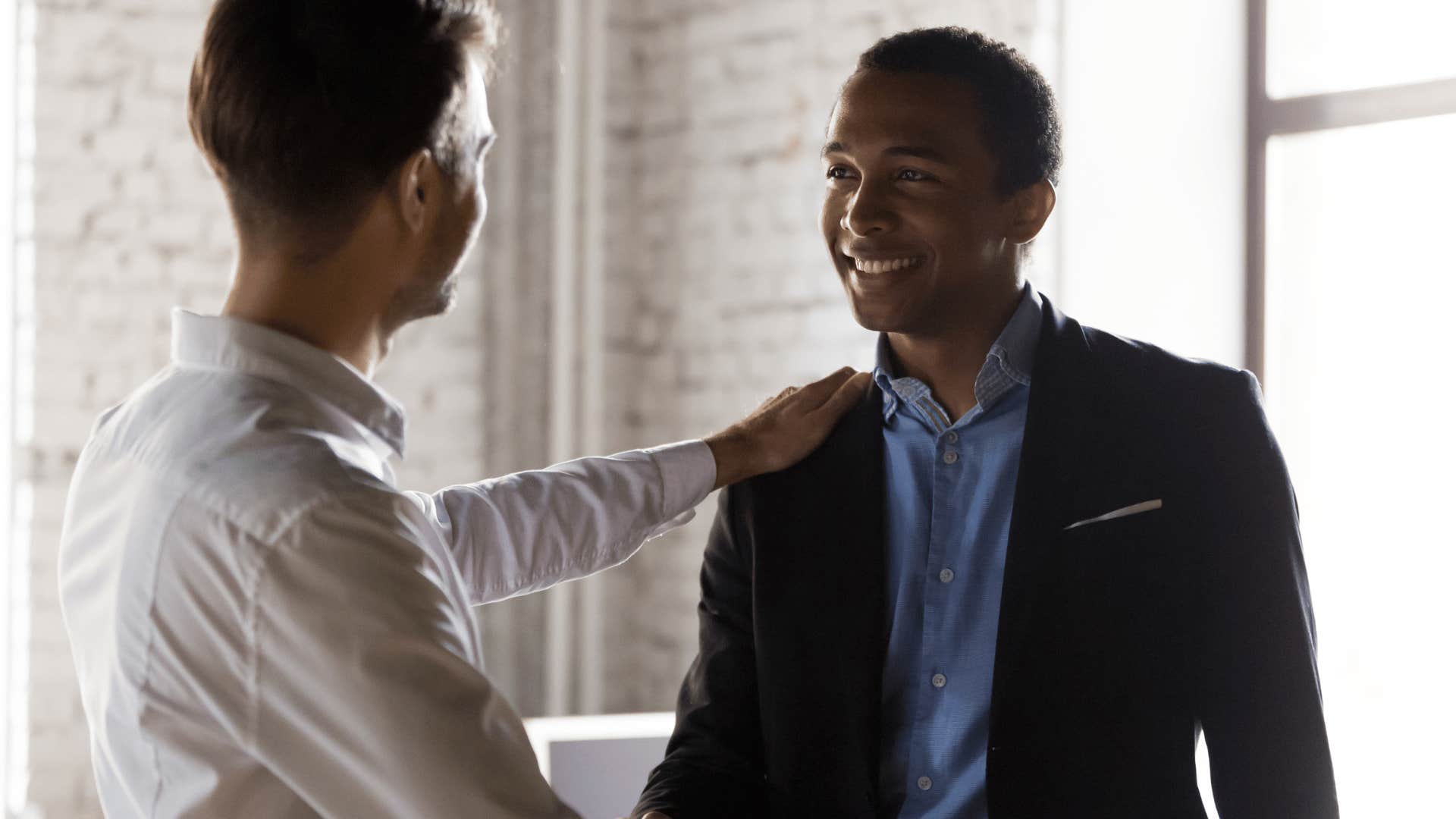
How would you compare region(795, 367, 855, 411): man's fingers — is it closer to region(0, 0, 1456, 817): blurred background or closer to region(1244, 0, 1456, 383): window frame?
region(0, 0, 1456, 817): blurred background

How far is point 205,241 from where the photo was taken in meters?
3.45

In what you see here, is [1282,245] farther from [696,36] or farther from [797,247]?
[696,36]

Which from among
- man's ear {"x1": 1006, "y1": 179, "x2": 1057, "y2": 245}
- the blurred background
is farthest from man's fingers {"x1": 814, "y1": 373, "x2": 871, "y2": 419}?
the blurred background

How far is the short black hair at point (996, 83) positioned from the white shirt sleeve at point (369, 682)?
3.03 ft

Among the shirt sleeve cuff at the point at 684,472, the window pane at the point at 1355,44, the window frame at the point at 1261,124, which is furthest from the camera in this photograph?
the window frame at the point at 1261,124

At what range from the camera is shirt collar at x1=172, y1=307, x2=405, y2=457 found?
1.10 m

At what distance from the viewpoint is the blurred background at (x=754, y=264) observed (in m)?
Answer: 2.99

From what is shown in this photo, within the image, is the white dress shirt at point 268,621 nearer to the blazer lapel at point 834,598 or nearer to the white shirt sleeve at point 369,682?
the white shirt sleeve at point 369,682

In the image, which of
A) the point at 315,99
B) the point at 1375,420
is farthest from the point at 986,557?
the point at 1375,420

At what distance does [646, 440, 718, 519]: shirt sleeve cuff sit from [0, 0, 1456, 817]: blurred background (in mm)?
1484

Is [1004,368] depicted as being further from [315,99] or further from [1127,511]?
[315,99]

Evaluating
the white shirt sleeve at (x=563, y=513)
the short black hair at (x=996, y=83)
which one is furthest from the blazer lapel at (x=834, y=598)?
the short black hair at (x=996, y=83)

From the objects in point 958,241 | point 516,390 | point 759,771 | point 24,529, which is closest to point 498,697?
point 759,771

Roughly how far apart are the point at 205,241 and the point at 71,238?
0.30 meters
